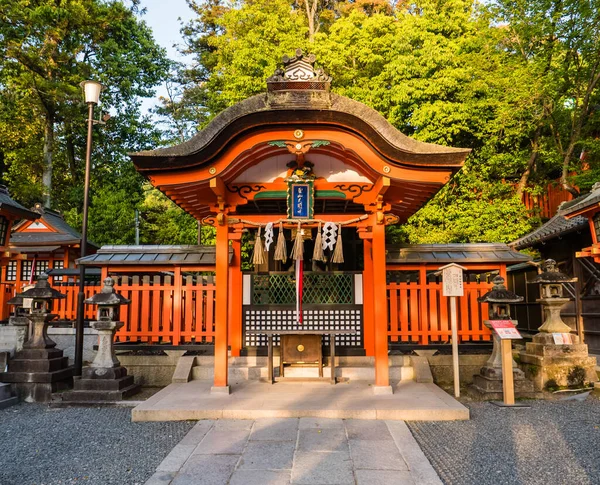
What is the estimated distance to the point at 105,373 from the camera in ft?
22.7

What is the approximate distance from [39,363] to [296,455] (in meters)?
5.29

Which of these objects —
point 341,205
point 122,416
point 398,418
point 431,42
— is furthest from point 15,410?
point 431,42

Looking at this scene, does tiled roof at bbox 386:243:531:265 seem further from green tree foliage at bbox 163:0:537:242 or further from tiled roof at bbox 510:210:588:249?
green tree foliage at bbox 163:0:537:242

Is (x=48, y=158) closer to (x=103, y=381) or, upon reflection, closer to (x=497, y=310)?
(x=103, y=381)

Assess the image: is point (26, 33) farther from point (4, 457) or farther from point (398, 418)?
point (398, 418)

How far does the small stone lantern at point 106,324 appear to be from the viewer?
7.04 m

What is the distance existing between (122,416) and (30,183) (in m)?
18.0

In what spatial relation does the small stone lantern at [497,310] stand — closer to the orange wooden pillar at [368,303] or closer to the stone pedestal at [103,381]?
the orange wooden pillar at [368,303]

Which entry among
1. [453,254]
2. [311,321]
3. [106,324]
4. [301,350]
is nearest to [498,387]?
[453,254]

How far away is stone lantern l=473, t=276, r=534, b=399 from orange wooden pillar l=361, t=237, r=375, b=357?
193 cm

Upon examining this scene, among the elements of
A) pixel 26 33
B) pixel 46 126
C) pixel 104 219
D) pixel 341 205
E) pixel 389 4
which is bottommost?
pixel 341 205

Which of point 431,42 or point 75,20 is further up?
point 75,20

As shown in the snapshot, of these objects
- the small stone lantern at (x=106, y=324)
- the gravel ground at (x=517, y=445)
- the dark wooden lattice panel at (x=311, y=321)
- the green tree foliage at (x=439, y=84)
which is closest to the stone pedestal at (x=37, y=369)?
the small stone lantern at (x=106, y=324)

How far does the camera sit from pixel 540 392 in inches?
279
